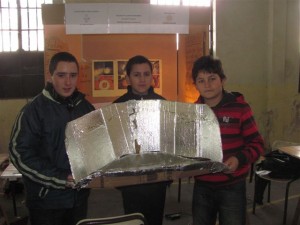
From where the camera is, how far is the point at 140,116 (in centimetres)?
147

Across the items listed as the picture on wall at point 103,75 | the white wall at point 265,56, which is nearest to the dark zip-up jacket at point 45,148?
the picture on wall at point 103,75

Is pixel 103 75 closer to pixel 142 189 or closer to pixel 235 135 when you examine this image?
pixel 142 189

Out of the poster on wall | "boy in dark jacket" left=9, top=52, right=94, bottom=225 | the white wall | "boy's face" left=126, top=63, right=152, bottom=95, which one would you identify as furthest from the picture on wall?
the white wall

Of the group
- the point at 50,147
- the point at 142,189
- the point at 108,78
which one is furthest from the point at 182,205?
the point at 50,147

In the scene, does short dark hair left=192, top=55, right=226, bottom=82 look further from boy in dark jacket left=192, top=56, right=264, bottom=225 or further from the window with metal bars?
the window with metal bars

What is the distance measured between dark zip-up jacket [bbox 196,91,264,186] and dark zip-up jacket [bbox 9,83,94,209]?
2.34 ft

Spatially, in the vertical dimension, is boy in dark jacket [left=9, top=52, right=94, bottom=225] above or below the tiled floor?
above

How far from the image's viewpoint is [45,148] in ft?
5.36

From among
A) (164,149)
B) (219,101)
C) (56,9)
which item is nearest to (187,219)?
(219,101)

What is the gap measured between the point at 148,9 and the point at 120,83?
2.56 feet

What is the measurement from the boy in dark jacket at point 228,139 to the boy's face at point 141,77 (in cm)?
35

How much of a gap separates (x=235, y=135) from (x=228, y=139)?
1.7 inches

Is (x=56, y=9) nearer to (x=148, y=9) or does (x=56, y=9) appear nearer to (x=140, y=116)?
(x=148, y=9)

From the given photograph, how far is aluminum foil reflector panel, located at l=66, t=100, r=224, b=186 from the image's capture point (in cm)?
134
